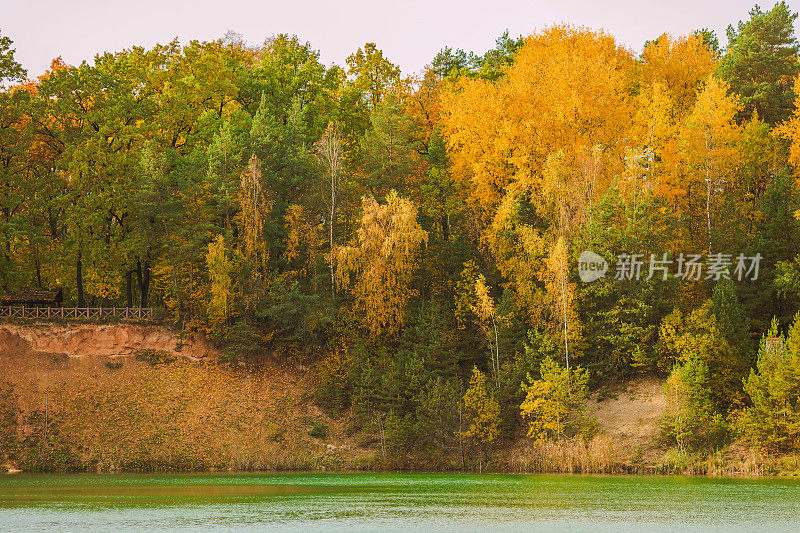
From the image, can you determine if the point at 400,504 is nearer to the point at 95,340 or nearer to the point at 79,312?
the point at 95,340

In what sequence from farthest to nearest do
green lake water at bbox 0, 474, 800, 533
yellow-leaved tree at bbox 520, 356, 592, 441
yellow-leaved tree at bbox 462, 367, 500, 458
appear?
yellow-leaved tree at bbox 462, 367, 500, 458
yellow-leaved tree at bbox 520, 356, 592, 441
green lake water at bbox 0, 474, 800, 533

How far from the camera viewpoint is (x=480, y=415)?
46.2 metres

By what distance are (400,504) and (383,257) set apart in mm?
22510

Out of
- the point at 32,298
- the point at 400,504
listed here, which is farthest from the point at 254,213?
the point at 400,504

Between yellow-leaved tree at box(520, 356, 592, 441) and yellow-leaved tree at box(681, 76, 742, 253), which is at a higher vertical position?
yellow-leaved tree at box(681, 76, 742, 253)

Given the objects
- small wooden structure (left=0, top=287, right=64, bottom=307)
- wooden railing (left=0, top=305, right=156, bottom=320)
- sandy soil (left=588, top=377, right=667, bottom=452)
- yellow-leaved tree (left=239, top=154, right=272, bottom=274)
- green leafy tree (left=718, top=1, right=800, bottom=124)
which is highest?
green leafy tree (left=718, top=1, right=800, bottom=124)

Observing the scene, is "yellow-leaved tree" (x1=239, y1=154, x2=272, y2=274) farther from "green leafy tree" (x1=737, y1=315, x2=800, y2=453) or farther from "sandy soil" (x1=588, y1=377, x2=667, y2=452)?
"green leafy tree" (x1=737, y1=315, x2=800, y2=453)

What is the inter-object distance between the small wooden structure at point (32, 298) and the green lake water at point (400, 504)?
15664mm

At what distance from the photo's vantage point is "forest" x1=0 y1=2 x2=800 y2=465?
1833 inches

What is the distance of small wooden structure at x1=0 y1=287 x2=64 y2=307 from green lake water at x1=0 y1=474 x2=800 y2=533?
15.7m

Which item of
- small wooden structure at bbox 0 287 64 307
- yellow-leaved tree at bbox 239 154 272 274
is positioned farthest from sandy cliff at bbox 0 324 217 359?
yellow-leaved tree at bbox 239 154 272 274

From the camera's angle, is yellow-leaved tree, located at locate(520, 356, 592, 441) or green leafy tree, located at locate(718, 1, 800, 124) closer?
yellow-leaved tree, located at locate(520, 356, 592, 441)

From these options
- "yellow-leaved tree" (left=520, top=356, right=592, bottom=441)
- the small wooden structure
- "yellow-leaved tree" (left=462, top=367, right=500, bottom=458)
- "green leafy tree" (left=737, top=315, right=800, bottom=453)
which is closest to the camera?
"green leafy tree" (left=737, top=315, right=800, bottom=453)

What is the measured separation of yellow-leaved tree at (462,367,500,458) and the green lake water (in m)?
5.35
